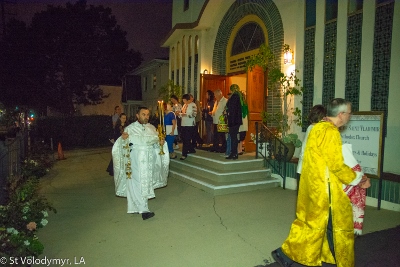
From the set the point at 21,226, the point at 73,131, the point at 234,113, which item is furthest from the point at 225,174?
the point at 73,131

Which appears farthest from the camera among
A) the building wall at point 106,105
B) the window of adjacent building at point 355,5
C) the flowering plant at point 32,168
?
the building wall at point 106,105

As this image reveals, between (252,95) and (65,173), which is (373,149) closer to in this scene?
(252,95)

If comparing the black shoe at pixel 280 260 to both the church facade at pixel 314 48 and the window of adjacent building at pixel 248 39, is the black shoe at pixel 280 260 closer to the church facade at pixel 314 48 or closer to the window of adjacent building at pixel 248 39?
the church facade at pixel 314 48

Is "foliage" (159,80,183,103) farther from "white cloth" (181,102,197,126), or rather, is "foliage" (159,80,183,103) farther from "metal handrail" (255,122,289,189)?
"metal handrail" (255,122,289,189)

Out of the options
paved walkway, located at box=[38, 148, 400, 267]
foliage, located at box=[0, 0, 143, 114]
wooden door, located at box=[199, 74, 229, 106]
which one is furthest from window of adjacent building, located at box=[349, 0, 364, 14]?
foliage, located at box=[0, 0, 143, 114]

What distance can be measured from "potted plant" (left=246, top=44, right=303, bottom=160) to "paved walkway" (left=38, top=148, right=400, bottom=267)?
1949 mm

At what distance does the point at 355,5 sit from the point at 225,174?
15.5 ft

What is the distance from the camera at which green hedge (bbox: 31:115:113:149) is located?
65.0ft

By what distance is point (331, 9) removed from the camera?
7941 mm

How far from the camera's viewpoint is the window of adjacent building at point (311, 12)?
27.6 feet

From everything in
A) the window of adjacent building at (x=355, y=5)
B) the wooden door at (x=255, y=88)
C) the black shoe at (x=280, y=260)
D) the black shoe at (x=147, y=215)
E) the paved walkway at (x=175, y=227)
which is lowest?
the paved walkway at (x=175, y=227)

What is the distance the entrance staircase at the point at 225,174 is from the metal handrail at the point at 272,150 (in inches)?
7.8

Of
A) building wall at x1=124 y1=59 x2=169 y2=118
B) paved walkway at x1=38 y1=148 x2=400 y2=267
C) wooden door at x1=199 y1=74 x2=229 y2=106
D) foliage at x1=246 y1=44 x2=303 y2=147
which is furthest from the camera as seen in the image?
building wall at x1=124 y1=59 x2=169 y2=118

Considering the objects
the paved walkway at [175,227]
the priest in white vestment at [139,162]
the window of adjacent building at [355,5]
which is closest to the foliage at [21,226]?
A: the paved walkway at [175,227]
